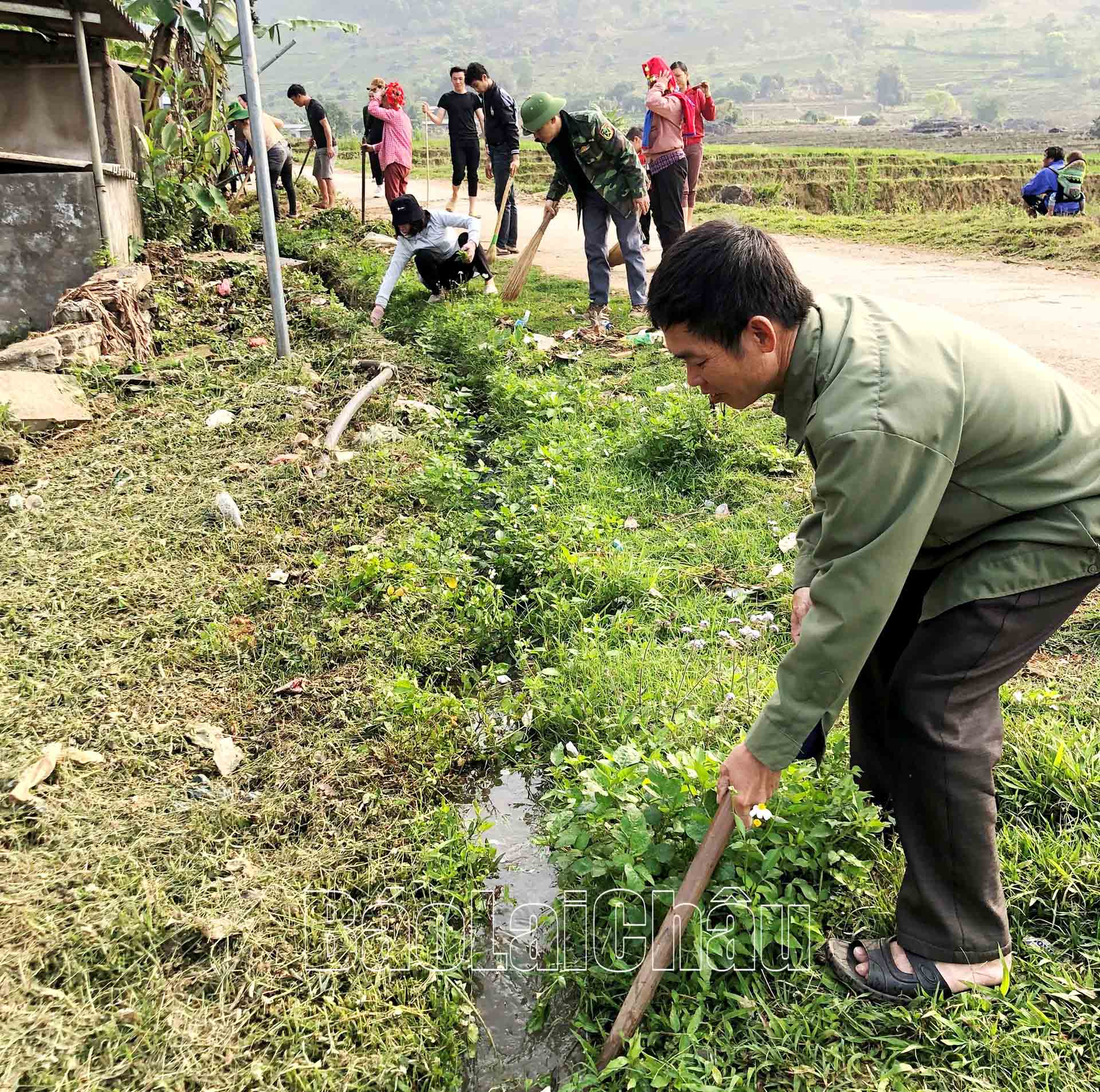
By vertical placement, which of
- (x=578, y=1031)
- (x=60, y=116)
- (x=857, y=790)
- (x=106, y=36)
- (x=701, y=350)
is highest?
(x=106, y=36)

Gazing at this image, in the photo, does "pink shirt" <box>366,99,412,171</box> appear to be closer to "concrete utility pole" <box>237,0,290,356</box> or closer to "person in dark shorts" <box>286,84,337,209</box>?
"person in dark shorts" <box>286,84,337,209</box>

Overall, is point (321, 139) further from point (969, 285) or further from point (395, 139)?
point (969, 285)

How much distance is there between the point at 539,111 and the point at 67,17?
3.70 metres

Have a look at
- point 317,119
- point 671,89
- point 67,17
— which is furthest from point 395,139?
point 67,17

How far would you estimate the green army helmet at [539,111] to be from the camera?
20.7 feet

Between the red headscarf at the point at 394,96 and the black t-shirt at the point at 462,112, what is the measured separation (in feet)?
2.38

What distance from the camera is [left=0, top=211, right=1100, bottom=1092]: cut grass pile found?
Answer: 6.74 ft

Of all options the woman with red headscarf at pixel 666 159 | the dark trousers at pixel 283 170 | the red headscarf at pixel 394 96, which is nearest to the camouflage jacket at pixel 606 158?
the woman with red headscarf at pixel 666 159

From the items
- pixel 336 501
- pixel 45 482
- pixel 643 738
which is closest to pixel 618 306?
pixel 336 501

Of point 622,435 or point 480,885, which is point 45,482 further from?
point 480,885

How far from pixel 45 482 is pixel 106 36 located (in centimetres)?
534

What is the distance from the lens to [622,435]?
5109 millimetres

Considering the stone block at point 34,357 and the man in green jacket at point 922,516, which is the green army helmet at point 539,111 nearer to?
the stone block at point 34,357

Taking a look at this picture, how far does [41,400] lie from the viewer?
5363 millimetres
